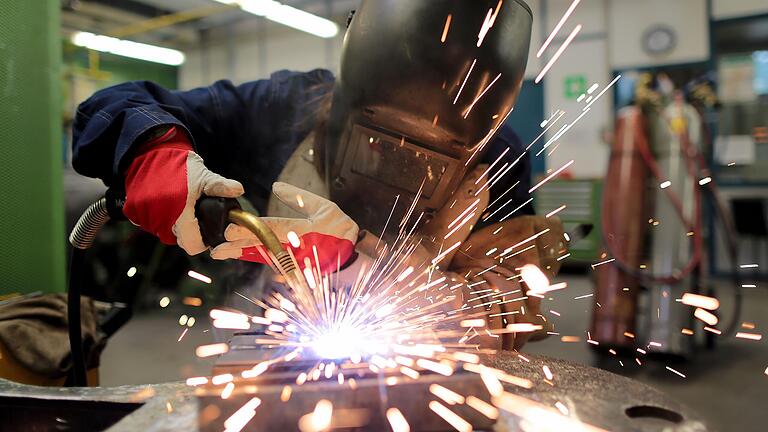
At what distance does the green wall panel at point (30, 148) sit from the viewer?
1.21 m

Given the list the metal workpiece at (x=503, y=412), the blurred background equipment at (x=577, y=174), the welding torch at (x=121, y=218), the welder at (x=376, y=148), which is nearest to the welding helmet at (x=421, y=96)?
the welder at (x=376, y=148)

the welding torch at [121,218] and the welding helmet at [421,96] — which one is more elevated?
the welding helmet at [421,96]

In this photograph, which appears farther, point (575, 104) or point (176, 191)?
point (575, 104)

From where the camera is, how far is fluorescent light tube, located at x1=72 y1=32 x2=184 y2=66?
5.74m

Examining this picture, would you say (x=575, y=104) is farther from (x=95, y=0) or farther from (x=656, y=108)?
(x=95, y=0)

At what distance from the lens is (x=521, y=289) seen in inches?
45.0

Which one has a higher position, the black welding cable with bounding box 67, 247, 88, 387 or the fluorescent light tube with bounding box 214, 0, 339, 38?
the fluorescent light tube with bounding box 214, 0, 339, 38

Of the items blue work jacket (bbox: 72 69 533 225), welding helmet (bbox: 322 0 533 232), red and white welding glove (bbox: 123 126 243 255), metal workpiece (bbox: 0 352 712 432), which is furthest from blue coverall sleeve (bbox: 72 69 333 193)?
metal workpiece (bbox: 0 352 712 432)

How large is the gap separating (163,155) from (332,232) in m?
0.30

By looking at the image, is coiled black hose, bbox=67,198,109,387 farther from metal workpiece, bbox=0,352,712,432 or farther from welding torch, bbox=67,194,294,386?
metal workpiece, bbox=0,352,712,432

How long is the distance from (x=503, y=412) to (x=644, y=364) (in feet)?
8.47

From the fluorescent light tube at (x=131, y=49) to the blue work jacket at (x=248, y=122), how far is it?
5.04m

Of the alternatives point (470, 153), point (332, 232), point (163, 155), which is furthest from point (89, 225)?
point (470, 153)

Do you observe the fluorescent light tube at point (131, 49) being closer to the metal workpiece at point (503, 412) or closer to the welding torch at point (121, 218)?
the welding torch at point (121, 218)
